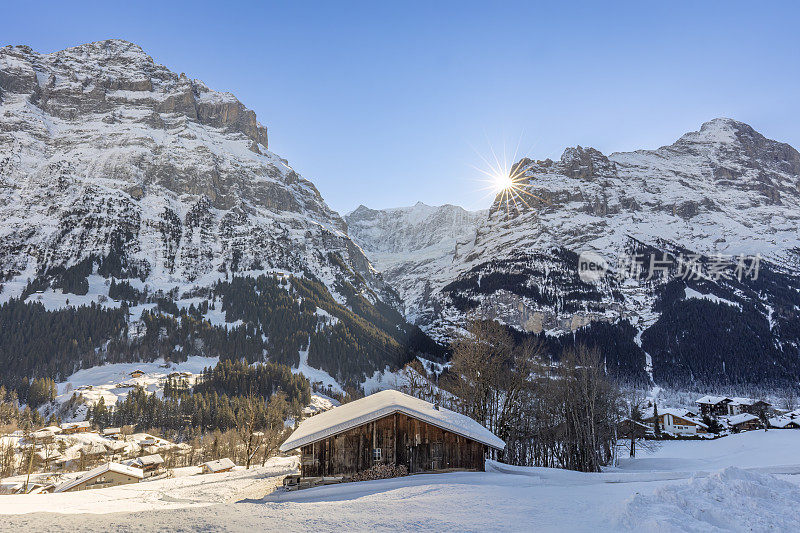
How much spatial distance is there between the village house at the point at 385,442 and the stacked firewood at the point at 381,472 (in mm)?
317

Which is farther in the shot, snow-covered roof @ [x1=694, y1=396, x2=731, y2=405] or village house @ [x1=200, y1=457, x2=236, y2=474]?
snow-covered roof @ [x1=694, y1=396, x2=731, y2=405]

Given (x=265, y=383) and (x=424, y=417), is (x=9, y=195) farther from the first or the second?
(x=424, y=417)

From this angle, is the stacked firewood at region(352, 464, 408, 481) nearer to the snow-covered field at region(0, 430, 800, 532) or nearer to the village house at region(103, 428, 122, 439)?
the snow-covered field at region(0, 430, 800, 532)

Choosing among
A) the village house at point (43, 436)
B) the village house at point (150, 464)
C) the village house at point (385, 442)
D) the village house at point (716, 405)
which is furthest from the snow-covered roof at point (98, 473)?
the village house at point (716, 405)

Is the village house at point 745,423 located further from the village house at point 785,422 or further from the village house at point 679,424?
the village house at point 679,424

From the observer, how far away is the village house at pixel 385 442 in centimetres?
2433

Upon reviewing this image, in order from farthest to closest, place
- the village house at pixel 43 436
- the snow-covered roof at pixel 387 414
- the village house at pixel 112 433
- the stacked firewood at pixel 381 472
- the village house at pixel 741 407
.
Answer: the village house at pixel 741 407, the village house at pixel 112 433, the village house at pixel 43 436, the snow-covered roof at pixel 387 414, the stacked firewood at pixel 381 472

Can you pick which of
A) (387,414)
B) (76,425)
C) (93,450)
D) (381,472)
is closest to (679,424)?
(387,414)

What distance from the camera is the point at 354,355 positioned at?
165 metres

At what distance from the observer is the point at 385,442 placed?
24.8 metres

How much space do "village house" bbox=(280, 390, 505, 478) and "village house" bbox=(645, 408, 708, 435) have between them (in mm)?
93189

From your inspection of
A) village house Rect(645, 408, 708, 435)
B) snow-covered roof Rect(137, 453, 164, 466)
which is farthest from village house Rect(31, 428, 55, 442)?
village house Rect(645, 408, 708, 435)

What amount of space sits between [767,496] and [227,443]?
100.0 meters

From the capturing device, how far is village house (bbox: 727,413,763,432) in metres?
100
